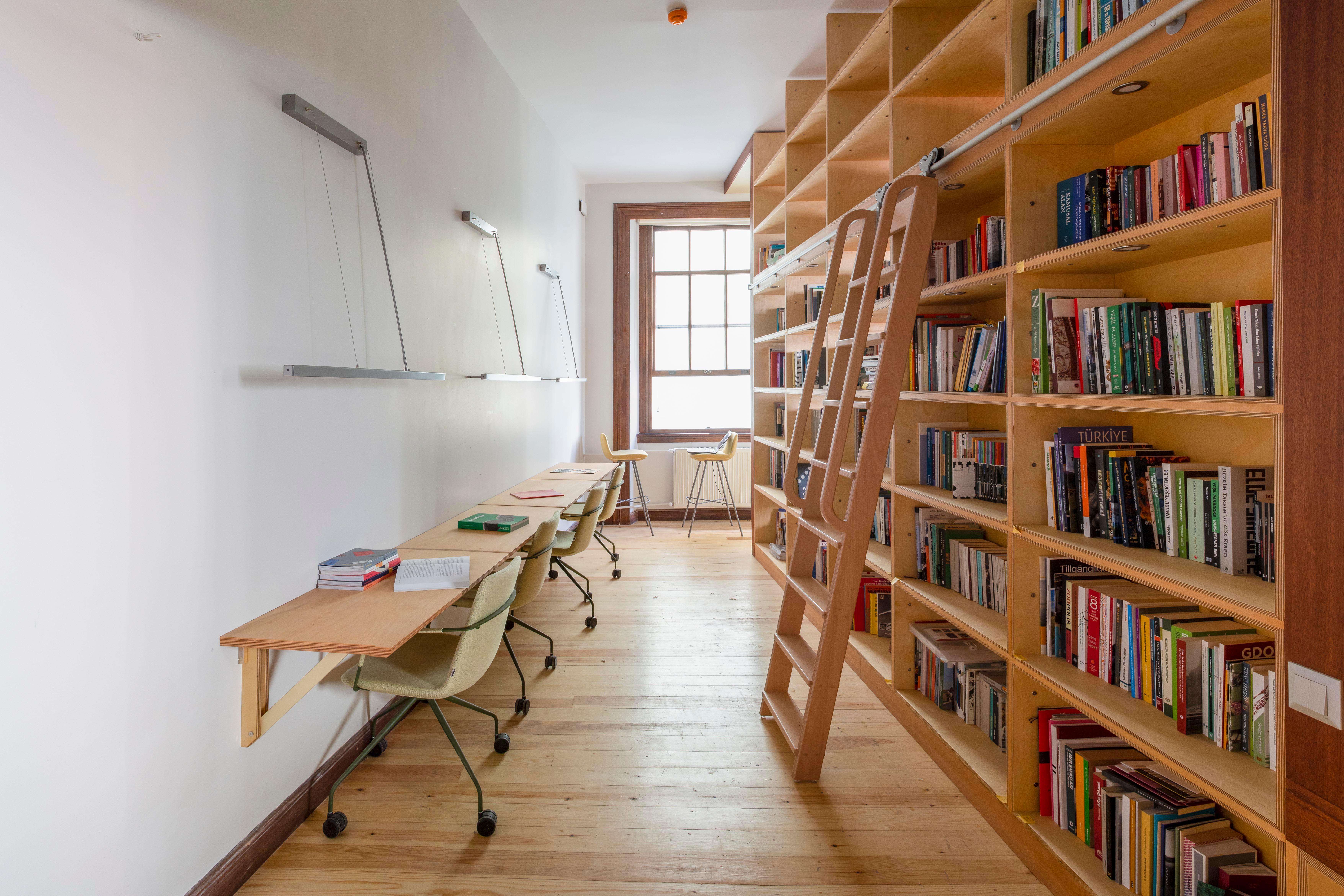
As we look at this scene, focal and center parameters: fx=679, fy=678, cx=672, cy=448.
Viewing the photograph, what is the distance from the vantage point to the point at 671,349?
779cm

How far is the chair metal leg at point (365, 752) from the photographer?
221 centimetres

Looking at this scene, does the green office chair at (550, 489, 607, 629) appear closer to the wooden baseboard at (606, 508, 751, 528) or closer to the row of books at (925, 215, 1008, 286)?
the row of books at (925, 215, 1008, 286)

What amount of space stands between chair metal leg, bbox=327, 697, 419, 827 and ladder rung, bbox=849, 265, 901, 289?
230 cm

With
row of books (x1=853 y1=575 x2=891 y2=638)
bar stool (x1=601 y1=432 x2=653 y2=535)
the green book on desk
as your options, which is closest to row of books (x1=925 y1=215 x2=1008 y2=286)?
row of books (x1=853 y1=575 x2=891 y2=638)

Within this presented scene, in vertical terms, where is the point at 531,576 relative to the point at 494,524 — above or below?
below

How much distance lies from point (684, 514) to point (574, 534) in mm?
3320

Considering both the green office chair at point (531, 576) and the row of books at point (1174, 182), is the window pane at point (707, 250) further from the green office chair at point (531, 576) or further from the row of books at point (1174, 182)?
the row of books at point (1174, 182)

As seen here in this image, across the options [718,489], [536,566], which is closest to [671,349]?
[718,489]

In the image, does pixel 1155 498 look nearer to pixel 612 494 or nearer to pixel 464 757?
pixel 464 757

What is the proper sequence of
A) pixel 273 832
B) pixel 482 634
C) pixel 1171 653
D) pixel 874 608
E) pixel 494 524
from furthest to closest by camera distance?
pixel 874 608 < pixel 494 524 < pixel 482 634 < pixel 273 832 < pixel 1171 653

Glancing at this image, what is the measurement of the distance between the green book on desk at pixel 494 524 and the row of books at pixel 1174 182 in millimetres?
2552

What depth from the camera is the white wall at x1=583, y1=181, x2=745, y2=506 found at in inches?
293

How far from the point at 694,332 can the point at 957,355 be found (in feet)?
17.1

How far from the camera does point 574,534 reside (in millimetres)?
4289
